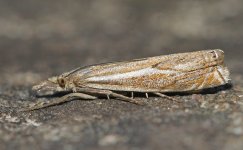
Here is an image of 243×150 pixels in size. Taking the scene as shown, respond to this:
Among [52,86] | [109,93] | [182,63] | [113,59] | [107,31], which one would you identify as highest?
[107,31]

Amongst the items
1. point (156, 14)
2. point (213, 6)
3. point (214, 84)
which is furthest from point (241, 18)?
point (214, 84)

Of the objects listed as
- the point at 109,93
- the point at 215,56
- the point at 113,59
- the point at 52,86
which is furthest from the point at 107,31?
the point at 215,56

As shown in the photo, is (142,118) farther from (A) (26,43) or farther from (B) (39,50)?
(A) (26,43)

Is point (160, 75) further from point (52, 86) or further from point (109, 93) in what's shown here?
point (52, 86)

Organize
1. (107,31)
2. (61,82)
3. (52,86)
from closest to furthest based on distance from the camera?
(61,82)
(52,86)
(107,31)

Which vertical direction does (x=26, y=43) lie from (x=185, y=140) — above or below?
above

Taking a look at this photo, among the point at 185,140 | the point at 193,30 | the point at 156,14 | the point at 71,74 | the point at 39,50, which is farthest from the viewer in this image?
the point at 156,14

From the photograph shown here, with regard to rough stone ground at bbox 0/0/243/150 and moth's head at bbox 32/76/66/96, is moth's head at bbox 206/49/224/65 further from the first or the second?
moth's head at bbox 32/76/66/96
